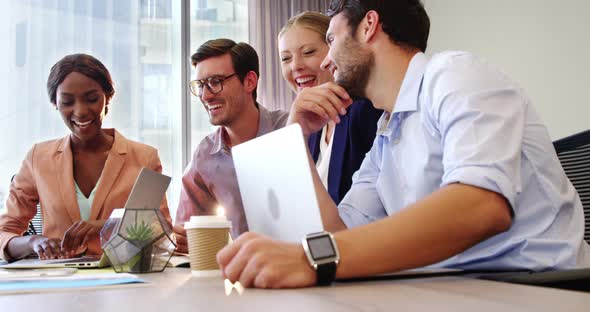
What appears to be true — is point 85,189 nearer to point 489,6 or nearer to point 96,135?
point 96,135

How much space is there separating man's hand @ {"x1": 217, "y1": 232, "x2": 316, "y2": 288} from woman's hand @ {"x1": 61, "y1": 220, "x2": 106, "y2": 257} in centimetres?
114

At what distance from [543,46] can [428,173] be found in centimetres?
238

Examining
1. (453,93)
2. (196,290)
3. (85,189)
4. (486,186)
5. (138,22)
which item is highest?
(138,22)

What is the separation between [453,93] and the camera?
3.49ft

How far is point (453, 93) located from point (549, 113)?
2.45 metres

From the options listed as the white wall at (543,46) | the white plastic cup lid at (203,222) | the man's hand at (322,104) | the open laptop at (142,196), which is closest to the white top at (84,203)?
the open laptop at (142,196)

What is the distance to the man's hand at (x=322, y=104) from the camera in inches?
62.3

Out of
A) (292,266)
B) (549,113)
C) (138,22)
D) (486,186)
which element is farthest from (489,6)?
(292,266)

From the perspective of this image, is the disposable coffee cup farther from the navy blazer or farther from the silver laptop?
the navy blazer

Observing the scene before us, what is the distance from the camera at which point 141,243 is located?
1.25 metres

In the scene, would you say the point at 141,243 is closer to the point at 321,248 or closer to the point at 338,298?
the point at 321,248

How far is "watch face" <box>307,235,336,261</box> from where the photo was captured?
2.65 ft

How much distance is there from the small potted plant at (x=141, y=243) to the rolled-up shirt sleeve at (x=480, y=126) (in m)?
0.64

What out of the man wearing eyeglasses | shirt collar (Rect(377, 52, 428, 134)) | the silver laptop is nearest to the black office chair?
the man wearing eyeglasses
